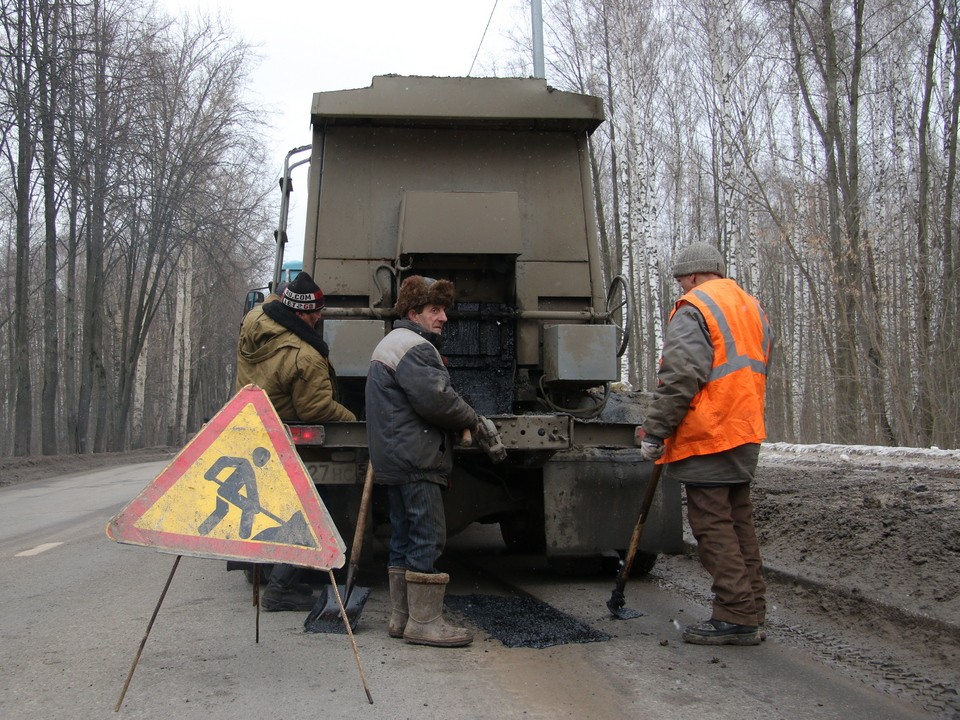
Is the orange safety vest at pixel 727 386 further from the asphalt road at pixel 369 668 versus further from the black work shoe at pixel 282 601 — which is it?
the black work shoe at pixel 282 601

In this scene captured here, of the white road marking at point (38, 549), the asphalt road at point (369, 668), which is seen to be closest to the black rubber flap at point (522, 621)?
the asphalt road at point (369, 668)

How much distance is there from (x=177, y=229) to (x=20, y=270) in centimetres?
801

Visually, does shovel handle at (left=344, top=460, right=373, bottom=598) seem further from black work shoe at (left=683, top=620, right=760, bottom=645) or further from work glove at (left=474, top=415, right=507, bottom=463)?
black work shoe at (left=683, top=620, right=760, bottom=645)

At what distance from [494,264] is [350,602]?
8.68 feet

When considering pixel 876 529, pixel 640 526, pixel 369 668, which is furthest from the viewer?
pixel 876 529

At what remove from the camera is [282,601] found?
17.6 ft

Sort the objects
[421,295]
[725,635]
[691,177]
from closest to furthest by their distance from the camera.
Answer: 1. [725,635]
2. [421,295]
3. [691,177]

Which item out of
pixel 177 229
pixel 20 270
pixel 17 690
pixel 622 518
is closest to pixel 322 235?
pixel 622 518

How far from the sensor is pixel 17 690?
12.4 feet

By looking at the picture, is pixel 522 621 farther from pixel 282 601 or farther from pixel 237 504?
pixel 237 504

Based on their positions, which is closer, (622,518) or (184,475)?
(184,475)

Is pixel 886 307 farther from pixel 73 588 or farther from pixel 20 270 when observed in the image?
pixel 20 270

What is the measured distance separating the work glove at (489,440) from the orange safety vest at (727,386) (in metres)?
0.91

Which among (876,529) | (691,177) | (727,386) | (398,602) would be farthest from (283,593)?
(691,177)
